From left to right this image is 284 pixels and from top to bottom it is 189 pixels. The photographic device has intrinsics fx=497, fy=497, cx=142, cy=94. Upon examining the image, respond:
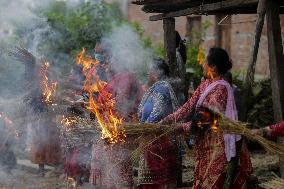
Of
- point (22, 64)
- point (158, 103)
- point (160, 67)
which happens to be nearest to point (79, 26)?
point (22, 64)

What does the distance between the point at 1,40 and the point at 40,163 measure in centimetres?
319

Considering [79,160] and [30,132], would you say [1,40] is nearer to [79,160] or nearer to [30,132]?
[30,132]

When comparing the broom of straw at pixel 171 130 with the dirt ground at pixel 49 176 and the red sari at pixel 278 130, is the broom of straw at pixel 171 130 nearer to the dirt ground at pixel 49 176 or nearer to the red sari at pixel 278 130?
the red sari at pixel 278 130

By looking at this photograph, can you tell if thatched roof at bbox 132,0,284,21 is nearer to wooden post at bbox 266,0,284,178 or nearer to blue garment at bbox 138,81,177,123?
wooden post at bbox 266,0,284,178

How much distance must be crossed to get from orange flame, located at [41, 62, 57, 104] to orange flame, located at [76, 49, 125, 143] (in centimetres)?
61

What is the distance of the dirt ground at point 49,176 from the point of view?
8.50m

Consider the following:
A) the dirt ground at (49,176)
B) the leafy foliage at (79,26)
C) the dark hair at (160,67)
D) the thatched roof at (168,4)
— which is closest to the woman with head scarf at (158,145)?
Result: the dark hair at (160,67)

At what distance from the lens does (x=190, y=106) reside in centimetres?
568

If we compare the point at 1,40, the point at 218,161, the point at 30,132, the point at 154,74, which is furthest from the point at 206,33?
the point at 218,161

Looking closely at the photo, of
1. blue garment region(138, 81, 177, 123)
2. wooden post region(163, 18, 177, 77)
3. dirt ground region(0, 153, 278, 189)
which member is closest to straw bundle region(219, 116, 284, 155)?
blue garment region(138, 81, 177, 123)

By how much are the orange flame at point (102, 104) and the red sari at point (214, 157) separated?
0.80 meters

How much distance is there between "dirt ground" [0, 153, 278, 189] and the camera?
8500 mm

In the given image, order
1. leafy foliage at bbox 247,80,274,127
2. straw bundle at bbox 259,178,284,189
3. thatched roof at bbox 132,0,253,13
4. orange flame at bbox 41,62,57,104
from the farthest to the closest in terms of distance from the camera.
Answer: leafy foliage at bbox 247,80,274,127, orange flame at bbox 41,62,57,104, thatched roof at bbox 132,0,253,13, straw bundle at bbox 259,178,284,189

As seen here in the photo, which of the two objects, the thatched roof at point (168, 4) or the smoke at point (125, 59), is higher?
the thatched roof at point (168, 4)
